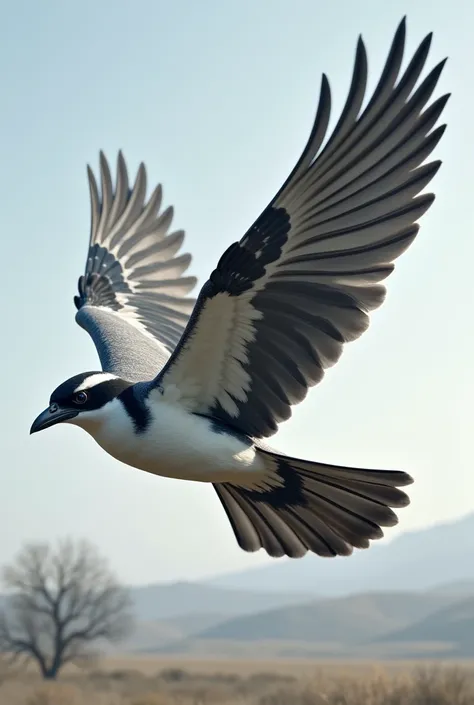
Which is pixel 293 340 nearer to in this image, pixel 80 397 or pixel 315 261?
pixel 315 261

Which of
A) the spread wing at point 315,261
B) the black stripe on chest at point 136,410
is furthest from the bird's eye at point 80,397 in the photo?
the spread wing at point 315,261

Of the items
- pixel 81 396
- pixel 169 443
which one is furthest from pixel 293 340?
pixel 81 396

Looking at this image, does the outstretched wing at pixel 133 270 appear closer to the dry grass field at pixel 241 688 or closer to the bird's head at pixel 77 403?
the bird's head at pixel 77 403

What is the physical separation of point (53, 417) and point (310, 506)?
66.4 inches

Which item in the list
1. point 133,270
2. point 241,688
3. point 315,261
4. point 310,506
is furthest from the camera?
point 241,688

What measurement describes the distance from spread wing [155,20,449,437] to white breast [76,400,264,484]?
131mm

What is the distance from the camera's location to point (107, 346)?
7.90 metres

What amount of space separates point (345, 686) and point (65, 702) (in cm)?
1102

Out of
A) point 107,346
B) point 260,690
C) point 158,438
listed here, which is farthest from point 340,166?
point 260,690

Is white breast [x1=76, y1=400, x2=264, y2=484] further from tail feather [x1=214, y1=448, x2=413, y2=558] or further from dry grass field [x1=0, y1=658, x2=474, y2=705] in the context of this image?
dry grass field [x1=0, y1=658, x2=474, y2=705]

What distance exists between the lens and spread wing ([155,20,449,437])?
517 cm

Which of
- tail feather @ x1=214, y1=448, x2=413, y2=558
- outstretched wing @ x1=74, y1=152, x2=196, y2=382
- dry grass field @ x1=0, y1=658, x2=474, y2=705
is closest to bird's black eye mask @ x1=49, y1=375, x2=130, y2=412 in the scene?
tail feather @ x1=214, y1=448, x2=413, y2=558

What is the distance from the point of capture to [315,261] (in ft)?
18.7

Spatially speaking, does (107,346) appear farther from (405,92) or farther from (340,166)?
(405,92)
